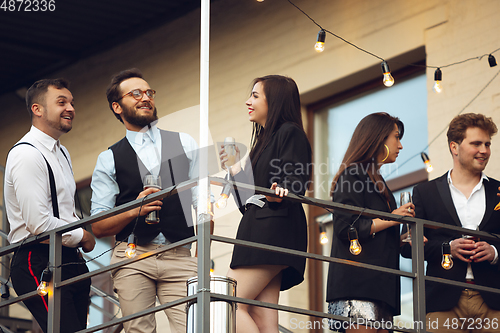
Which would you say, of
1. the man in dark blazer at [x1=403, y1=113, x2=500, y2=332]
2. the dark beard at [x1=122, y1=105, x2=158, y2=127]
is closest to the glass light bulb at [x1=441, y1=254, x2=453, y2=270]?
the man in dark blazer at [x1=403, y1=113, x2=500, y2=332]

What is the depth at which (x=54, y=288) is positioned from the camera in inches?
161

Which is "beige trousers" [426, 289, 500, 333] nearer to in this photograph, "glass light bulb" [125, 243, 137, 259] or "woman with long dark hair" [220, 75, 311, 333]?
"woman with long dark hair" [220, 75, 311, 333]

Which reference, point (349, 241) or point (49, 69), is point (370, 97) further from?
point (49, 69)

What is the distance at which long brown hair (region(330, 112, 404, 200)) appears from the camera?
14.3ft

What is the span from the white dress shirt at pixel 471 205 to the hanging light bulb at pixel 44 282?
8.08ft

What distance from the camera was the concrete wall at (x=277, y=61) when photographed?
248 inches

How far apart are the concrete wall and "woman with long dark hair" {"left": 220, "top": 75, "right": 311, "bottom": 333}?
8.21 feet

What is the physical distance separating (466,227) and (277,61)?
138 inches

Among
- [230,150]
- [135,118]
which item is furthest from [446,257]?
[135,118]

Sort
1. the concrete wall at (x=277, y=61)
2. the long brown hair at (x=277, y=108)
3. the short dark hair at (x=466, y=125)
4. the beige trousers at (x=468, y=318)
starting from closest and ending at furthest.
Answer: the long brown hair at (x=277, y=108) < the beige trousers at (x=468, y=318) < the short dark hair at (x=466, y=125) < the concrete wall at (x=277, y=61)

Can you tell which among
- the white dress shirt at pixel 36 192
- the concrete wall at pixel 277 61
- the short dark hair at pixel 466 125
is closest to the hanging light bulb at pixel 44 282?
the white dress shirt at pixel 36 192

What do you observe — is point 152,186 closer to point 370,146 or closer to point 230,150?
point 230,150

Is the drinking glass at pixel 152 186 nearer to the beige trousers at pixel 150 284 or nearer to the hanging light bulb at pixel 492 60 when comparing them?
the beige trousers at pixel 150 284

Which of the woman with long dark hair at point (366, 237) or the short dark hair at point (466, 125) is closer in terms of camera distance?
the woman with long dark hair at point (366, 237)
